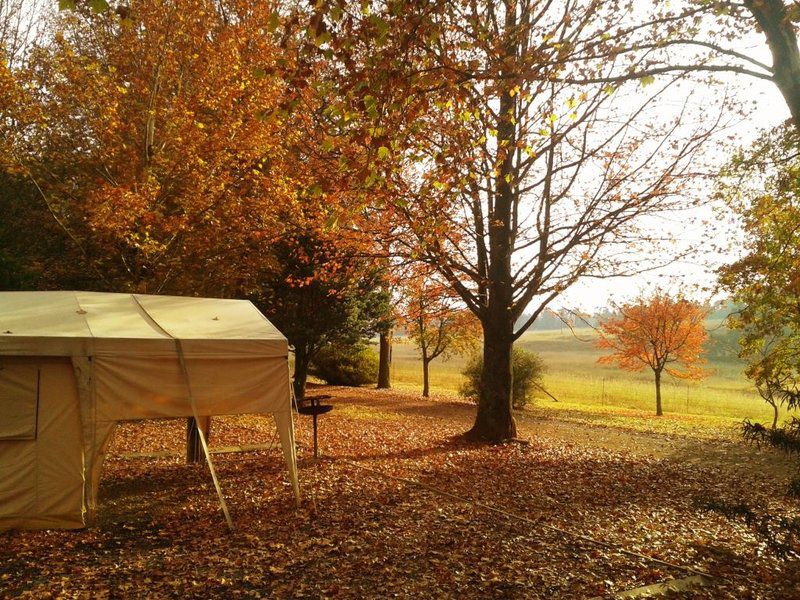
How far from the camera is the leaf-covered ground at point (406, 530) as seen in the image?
5.57 m

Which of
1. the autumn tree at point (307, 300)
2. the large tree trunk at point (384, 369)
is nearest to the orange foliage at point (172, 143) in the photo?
the autumn tree at point (307, 300)

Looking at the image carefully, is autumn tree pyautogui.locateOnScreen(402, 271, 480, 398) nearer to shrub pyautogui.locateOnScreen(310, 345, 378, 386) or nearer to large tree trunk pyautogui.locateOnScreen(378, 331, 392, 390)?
large tree trunk pyautogui.locateOnScreen(378, 331, 392, 390)

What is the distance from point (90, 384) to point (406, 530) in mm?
4427


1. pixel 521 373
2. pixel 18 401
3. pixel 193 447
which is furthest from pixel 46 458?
pixel 521 373

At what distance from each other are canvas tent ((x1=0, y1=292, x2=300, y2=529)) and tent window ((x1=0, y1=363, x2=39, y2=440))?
1 centimetres

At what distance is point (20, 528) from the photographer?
687 centimetres

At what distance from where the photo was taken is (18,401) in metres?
7.02

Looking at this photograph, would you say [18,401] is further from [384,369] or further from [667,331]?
[667,331]

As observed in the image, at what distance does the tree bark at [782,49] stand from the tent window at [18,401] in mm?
9236

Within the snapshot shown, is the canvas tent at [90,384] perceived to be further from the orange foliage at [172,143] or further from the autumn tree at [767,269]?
the autumn tree at [767,269]

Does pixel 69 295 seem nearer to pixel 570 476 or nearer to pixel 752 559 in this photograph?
pixel 570 476

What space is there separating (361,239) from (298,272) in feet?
20.7

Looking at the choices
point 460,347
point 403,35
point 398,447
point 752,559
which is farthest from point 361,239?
point 460,347

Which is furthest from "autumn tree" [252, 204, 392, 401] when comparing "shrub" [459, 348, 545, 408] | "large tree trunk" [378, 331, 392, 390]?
"large tree trunk" [378, 331, 392, 390]
